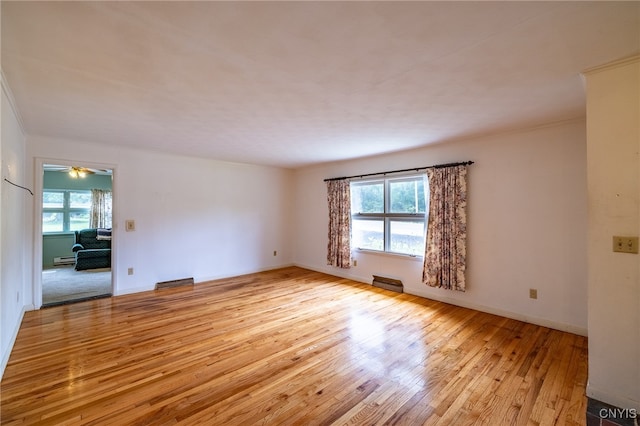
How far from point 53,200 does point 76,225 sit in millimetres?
805

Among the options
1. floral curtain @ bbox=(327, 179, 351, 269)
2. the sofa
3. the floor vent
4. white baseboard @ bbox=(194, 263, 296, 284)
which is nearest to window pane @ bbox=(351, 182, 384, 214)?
floral curtain @ bbox=(327, 179, 351, 269)

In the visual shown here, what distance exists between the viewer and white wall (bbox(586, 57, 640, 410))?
5.85 ft

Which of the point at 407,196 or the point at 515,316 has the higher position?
the point at 407,196

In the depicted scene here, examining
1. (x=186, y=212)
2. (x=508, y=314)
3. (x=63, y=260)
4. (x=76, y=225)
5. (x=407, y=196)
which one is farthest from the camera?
(x=76, y=225)

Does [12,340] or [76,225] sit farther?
[76,225]

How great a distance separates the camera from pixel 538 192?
3205 mm

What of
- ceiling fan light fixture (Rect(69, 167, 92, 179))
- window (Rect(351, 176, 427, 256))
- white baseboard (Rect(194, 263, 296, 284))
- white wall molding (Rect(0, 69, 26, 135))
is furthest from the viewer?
ceiling fan light fixture (Rect(69, 167, 92, 179))

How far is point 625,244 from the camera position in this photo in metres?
1.81

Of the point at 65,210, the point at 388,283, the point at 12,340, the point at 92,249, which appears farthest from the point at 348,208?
the point at 65,210

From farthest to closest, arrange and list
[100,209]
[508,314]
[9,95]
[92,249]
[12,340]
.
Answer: [100,209] < [92,249] < [508,314] < [12,340] < [9,95]

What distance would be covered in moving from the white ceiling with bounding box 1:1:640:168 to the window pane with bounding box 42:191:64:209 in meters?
5.43

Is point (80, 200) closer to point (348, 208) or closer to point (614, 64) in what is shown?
point (348, 208)

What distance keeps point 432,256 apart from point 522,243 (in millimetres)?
1111

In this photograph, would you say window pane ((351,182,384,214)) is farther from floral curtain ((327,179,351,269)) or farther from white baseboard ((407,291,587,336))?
white baseboard ((407,291,587,336))
